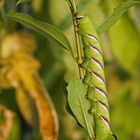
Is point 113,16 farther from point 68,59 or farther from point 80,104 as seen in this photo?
point 68,59

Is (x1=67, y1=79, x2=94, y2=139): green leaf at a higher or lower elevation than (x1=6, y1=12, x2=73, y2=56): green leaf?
lower

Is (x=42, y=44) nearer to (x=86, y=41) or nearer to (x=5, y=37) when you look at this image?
(x=5, y=37)

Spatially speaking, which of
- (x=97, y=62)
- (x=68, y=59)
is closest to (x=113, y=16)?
(x=97, y=62)

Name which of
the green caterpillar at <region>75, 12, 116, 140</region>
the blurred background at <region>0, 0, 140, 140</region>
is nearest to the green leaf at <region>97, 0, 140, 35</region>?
the green caterpillar at <region>75, 12, 116, 140</region>

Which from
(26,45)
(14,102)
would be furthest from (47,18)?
(14,102)

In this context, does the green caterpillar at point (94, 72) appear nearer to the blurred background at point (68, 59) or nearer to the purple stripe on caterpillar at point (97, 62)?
the purple stripe on caterpillar at point (97, 62)

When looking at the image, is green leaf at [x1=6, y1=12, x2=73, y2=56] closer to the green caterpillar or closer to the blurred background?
the green caterpillar

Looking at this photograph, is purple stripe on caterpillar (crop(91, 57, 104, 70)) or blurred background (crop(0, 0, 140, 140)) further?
blurred background (crop(0, 0, 140, 140))
